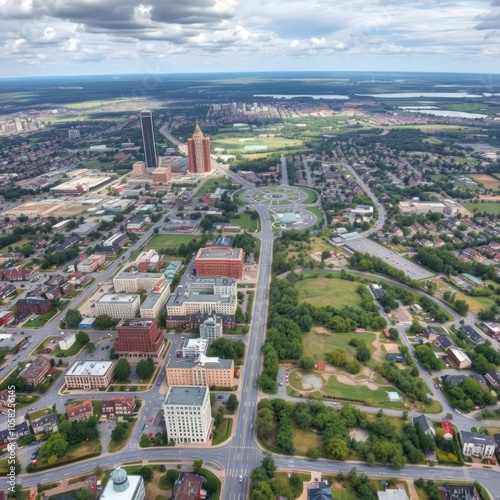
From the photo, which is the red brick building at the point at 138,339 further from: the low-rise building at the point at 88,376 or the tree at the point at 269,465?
the tree at the point at 269,465

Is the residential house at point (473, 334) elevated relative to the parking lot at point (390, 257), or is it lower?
A: elevated

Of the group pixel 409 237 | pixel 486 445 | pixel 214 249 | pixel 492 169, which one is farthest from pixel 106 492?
pixel 492 169

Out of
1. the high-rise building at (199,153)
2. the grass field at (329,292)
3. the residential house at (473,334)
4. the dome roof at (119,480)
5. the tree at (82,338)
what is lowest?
the grass field at (329,292)

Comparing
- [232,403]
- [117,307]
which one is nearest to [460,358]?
[232,403]

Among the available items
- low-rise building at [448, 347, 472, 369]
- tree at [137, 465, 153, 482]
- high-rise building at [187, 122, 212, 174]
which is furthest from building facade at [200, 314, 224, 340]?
high-rise building at [187, 122, 212, 174]

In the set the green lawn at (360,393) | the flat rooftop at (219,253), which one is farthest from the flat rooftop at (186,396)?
the flat rooftop at (219,253)

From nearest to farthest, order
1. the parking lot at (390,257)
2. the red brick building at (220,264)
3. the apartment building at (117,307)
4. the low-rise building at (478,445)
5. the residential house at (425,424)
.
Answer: the low-rise building at (478,445)
the residential house at (425,424)
the apartment building at (117,307)
the red brick building at (220,264)
the parking lot at (390,257)

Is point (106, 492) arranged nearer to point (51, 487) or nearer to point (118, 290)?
point (51, 487)
